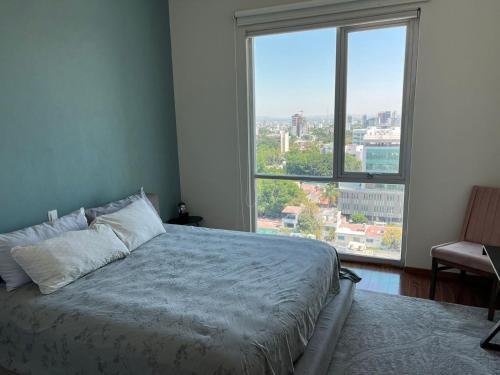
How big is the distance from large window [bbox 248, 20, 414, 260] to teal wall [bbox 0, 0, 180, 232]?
112cm

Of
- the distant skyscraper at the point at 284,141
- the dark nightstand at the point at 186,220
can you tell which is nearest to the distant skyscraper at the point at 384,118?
the distant skyscraper at the point at 284,141

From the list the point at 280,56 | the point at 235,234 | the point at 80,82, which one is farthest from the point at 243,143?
the point at 80,82

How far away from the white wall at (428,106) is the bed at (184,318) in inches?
57.8

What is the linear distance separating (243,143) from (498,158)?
7.96 feet

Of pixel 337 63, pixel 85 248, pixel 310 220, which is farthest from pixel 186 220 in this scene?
pixel 337 63

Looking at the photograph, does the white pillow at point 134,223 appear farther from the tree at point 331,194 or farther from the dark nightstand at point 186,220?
the tree at point 331,194

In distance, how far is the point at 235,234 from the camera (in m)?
2.88

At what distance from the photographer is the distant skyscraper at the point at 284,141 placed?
3.78m

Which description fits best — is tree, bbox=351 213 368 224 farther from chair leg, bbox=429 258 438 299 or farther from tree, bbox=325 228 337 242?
chair leg, bbox=429 258 438 299

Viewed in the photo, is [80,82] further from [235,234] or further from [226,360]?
[226,360]

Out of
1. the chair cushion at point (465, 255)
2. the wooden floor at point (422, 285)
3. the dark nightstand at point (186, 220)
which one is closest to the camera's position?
the chair cushion at point (465, 255)

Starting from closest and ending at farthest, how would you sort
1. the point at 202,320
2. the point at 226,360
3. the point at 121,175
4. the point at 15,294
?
the point at 226,360 < the point at 202,320 < the point at 15,294 < the point at 121,175

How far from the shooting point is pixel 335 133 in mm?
3533

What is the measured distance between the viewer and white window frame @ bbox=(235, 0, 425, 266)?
3127 millimetres
